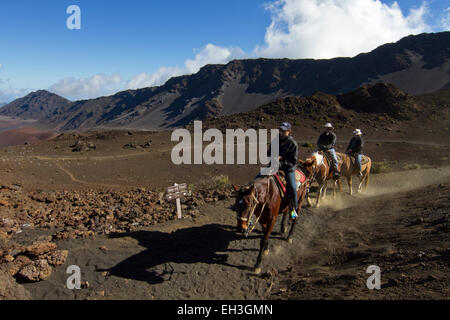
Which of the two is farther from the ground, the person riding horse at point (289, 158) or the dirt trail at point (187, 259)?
the person riding horse at point (289, 158)

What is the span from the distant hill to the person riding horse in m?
98.6

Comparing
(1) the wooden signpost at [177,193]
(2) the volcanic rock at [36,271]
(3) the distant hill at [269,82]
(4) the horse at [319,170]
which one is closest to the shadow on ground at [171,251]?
(1) the wooden signpost at [177,193]

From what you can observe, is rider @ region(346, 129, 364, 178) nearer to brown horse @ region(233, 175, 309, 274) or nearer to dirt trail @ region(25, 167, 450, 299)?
dirt trail @ region(25, 167, 450, 299)

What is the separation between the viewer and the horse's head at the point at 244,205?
5.45m

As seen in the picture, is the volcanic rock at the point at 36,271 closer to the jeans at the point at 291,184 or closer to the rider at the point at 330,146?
the jeans at the point at 291,184

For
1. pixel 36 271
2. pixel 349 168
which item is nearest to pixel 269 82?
pixel 349 168

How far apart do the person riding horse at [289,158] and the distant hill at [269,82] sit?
98562 mm

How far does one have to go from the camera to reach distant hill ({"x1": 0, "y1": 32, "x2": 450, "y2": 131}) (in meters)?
95.6

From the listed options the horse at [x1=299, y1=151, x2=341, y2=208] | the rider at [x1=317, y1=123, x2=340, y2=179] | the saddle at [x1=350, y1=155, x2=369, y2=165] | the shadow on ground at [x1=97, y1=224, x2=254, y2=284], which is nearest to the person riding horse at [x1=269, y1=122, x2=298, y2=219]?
the horse at [x1=299, y1=151, x2=341, y2=208]

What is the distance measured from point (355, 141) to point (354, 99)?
39.2 meters

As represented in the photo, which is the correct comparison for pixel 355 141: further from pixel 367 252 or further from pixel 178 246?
pixel 178 246

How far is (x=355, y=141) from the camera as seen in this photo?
12.2 meters

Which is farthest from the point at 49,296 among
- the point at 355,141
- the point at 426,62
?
the point at 426,62

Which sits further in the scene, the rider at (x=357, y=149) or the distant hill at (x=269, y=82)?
the distant hill at (x=269, y=82)
